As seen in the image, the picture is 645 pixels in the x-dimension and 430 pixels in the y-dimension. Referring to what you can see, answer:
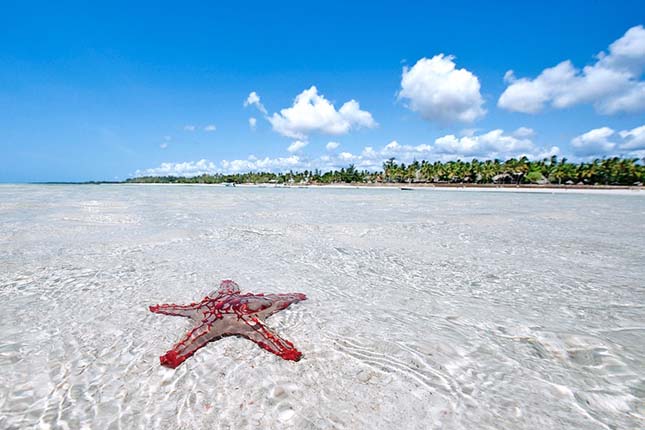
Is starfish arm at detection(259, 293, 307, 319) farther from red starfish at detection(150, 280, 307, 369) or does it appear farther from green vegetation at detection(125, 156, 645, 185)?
green vegetation at detection(125, 156, 645, 185)

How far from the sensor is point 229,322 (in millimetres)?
4078

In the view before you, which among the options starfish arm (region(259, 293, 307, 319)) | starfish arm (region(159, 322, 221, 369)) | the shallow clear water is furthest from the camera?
starfish arm (region(259, 293, 307, 319))

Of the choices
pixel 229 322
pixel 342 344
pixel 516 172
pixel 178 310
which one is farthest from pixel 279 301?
pixel 516 172

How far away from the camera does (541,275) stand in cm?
679

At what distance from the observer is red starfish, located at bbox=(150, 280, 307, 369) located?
3.68 meters

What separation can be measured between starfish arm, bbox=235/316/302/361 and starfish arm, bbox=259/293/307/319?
275 millimetres

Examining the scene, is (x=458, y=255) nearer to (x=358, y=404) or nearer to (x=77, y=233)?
(x=358, y=404)

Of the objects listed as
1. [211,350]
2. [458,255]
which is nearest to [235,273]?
[211,350]

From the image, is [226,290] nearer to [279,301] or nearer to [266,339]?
[279,301]

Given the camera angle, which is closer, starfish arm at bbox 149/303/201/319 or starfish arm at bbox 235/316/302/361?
starfish arm at bbox 235/316/302/361

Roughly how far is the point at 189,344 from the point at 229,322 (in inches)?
20.1

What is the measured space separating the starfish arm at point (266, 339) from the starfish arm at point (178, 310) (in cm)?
77

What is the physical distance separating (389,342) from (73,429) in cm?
322

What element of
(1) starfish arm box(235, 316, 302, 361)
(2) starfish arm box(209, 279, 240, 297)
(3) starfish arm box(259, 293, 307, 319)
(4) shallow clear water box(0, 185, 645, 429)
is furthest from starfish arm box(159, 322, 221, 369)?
(2) starfish arm box(209, 279, 240, 297)
